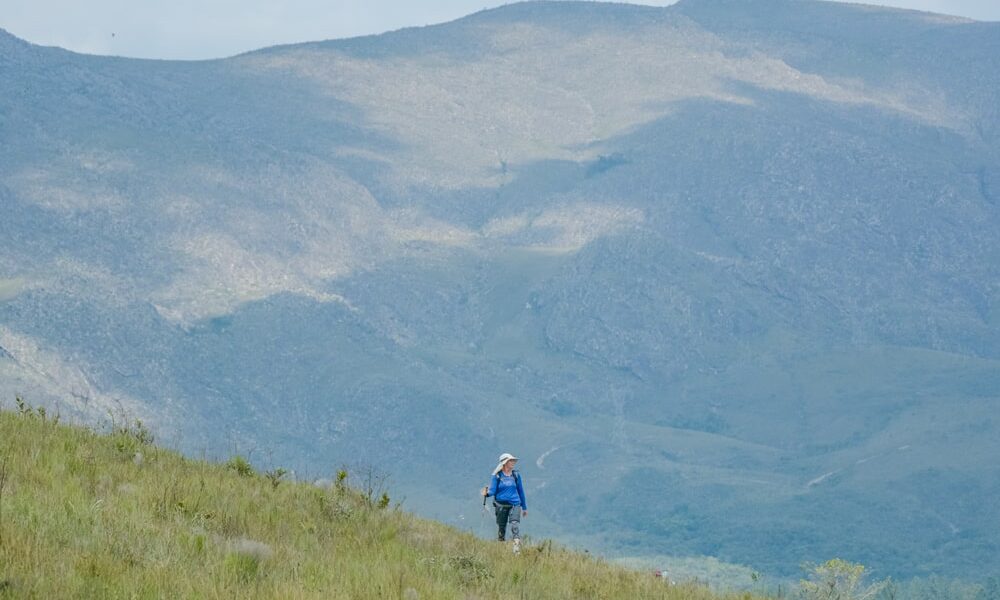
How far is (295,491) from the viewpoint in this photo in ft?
63.9

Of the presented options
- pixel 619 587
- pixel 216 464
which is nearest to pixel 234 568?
pixel 619 587

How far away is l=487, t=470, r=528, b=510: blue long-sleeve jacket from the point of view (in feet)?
→ 75.9

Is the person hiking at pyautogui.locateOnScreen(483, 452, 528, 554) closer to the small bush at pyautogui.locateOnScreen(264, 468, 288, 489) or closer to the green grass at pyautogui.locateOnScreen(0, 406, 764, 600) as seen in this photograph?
the green grass at pyautogui.locateOnScreen(0, 406, 764, 600)

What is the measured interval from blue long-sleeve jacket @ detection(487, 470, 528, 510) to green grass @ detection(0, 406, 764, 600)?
4.48ft

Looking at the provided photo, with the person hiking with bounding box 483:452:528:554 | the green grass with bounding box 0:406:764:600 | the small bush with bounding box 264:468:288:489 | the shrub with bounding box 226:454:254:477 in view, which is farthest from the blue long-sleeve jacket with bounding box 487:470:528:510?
the shrub with bounding box 226:454:254:477

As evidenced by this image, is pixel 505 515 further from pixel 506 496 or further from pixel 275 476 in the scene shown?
pixel 275 476

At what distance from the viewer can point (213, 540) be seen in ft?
48.6

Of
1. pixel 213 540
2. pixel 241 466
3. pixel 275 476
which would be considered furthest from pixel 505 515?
pixel 213 540

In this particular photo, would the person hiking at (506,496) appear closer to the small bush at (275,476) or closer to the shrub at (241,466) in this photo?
the small bush at (275,476)

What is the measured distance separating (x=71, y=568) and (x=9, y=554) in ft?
1.68

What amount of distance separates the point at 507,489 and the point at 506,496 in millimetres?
146

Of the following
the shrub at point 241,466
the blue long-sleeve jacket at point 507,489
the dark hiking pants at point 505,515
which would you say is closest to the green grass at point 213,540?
the shrub at point 241,466

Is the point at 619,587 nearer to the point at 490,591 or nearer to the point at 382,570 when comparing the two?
the point at 490,591

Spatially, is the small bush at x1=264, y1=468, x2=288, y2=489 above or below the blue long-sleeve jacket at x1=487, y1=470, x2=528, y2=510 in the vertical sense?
above
